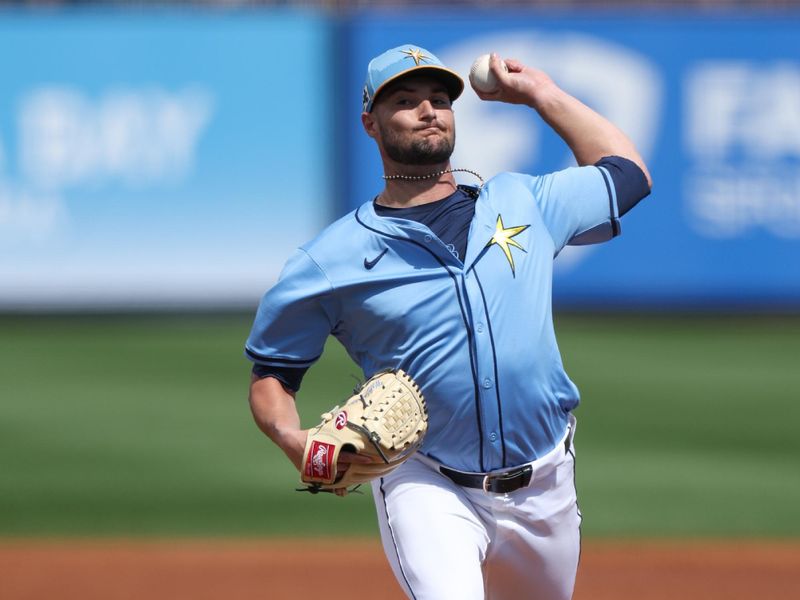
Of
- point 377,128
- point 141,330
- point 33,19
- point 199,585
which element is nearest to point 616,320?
point 141,330

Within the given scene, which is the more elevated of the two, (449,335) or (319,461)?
(449,335)

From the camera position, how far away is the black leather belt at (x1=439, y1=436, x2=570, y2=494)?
3.81 m

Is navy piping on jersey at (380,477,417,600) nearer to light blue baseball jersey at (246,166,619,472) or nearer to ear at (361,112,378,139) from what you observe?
light blue baseball jersey at (246,166,619,472)

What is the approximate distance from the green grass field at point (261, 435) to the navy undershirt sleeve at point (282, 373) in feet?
10.0

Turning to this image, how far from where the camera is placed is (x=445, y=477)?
3873 mm

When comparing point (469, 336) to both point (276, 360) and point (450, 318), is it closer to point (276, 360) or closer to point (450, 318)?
point (450, 318)

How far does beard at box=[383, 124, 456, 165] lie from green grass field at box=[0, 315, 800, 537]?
3368 mm

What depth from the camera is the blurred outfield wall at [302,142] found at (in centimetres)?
1180

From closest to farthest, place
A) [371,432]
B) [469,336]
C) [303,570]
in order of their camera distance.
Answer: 1. [371,432]
2. [469,336]
3. [303,570]

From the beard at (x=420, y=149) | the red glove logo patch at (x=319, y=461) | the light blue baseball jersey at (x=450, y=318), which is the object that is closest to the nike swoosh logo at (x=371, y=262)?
the light blue baseball jersey at (x=450, y=318)

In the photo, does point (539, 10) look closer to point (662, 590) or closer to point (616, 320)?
point (616, 320)

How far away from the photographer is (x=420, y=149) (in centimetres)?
387

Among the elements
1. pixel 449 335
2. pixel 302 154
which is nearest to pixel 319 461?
pixel 449 335

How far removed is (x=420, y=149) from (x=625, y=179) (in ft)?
2.01
